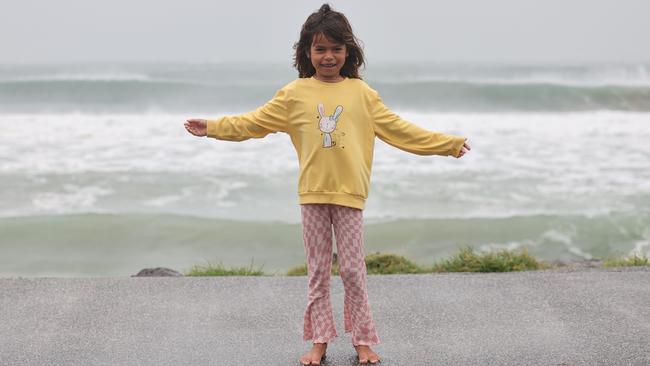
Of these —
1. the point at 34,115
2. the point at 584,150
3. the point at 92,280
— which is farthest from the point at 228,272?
the point at 34,115

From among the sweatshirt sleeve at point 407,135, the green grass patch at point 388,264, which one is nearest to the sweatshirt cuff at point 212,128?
the sweatshirt sleeve at point 407,135

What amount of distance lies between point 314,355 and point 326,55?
1.28 meters

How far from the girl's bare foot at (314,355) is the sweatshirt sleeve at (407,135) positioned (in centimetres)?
93

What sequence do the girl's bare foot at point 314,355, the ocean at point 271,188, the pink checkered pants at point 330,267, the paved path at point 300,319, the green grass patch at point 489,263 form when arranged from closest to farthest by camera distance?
1. the pink checkered pants at point 330,267
2. the girl's bare foot at point 314,355
3. the paved path at point 300,319
4. the green grass patch at point 489,263
5. the ocean at point 271,188

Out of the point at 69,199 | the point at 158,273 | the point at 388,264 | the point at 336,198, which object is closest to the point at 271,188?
the point at 69,199

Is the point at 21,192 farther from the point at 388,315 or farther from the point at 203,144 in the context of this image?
the point at 388,315

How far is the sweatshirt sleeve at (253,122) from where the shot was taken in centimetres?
365

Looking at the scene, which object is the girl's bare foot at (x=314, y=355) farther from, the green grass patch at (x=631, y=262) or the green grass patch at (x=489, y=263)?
the green grass patch at (x=631, y=262)

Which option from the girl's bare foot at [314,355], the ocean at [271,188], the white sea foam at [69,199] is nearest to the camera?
the girl's bare foot at [314,355]

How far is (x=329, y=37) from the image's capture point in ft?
11.6

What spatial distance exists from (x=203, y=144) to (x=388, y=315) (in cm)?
1099

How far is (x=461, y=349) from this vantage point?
403 centimetres

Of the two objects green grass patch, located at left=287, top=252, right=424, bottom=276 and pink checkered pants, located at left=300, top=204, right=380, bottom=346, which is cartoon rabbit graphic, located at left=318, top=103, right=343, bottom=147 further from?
green grass patch, located at left=287, top=252, right=424, bottom=276

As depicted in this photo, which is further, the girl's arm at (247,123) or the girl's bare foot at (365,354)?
the girl's bare foot at (365,354)
